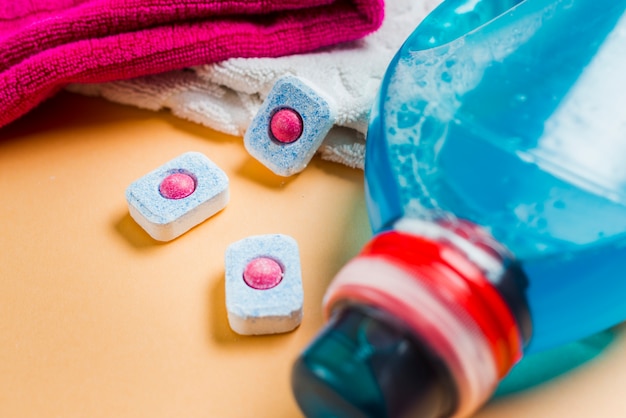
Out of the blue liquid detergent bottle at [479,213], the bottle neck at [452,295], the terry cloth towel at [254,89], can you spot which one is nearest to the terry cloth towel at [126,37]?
the terry cloth towel at [254,89]

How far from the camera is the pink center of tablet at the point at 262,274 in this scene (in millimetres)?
441

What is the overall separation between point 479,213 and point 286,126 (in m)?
0.19

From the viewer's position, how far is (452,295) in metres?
0.31

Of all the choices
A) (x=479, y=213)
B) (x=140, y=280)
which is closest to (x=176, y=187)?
(x=140, y=280)

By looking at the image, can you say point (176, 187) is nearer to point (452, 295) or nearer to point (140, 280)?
point (140, 280)

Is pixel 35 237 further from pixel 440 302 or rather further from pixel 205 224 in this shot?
pixel 440 302

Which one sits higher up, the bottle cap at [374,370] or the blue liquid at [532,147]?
the blue liquid at [532,147]

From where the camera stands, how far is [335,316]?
0.34m

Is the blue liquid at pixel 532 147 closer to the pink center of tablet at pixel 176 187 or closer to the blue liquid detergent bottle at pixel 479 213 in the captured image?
the blue liquid detergent bottle at pixel 479 213

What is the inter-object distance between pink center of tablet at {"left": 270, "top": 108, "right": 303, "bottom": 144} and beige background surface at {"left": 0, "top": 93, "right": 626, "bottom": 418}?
3cm

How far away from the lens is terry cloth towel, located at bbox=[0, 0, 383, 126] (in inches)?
20.8

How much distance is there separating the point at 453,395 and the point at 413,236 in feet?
0.25

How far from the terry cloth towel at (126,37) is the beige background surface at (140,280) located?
45 millimetres

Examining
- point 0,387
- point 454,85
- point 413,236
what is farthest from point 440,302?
point 0,387
